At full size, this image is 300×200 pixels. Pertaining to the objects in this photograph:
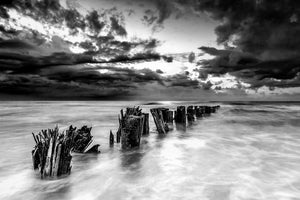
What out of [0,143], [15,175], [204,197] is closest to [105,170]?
[15,175]

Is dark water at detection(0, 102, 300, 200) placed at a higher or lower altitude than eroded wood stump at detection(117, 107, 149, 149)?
lower

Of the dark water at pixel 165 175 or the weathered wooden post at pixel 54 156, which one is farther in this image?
the weathered wooden post at pixel 54 156

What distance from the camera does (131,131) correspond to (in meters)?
6.70

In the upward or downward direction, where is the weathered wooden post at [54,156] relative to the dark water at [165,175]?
upward

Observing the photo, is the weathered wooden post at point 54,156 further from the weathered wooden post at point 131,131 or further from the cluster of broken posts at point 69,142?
the weathered wooden post at point 131,131

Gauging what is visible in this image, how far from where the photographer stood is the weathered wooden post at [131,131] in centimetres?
649

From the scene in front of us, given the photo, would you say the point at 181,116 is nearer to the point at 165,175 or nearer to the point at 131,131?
the point at 131,131

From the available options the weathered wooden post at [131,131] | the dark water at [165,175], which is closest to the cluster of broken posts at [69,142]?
the weathered wooden post at [131,131]

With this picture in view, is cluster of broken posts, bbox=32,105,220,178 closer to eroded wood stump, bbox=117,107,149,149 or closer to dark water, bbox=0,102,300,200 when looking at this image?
eroded wood stump, bbox=117,107,149,149

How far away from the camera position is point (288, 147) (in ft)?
24.4

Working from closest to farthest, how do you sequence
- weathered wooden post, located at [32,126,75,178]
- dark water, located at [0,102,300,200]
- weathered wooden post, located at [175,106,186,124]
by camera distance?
dark water, located at [0,102,300,200] → weathered wooden post, located at [32,126,75,178] → weathered wooden post, located at [175,106,186,124]

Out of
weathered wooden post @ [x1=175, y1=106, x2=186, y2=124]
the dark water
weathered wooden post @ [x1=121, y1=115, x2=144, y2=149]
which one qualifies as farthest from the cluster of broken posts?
weathered wooden post @ [x1=175, y1=106, x2=186, y2=124]

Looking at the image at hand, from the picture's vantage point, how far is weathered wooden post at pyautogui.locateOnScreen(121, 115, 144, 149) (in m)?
6.49

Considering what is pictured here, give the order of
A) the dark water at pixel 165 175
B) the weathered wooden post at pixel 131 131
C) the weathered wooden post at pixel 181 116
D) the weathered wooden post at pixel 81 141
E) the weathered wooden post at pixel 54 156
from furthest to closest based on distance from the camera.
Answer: the weathered wooden post at pixel 181 116, the weathered wooden post at pixel 131 131, the weathered wooden post at pixel 81 141, the weathered wooden post at pixel 54 156, the dark water at pixel 165 175
